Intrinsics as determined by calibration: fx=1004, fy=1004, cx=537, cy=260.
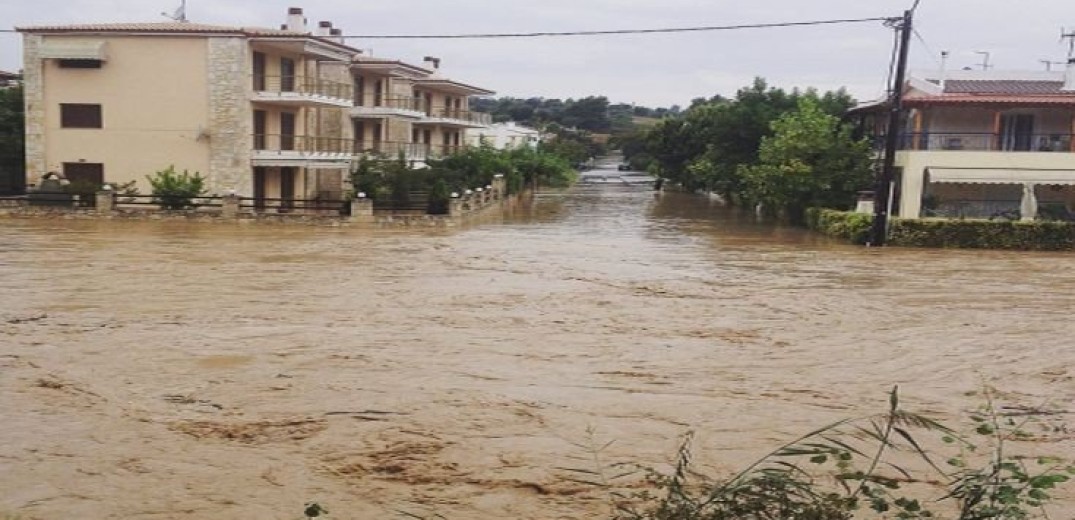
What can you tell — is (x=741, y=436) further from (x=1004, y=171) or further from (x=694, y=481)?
(x=1004, y=171)

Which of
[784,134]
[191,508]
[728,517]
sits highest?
[784,134]

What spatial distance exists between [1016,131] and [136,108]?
2992 centimetres

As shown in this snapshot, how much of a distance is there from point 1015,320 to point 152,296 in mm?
13894

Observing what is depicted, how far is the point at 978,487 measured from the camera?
4492 mm

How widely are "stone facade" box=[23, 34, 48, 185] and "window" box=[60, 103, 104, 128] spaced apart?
2.35ft

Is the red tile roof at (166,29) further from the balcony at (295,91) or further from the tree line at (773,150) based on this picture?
the tree line at (773,150)

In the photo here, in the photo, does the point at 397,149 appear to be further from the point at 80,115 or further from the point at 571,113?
the point at 571,113

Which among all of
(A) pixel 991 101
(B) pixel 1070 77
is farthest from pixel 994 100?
(B) pixel 1070 77

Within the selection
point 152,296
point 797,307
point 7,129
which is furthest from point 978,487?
point 7,129

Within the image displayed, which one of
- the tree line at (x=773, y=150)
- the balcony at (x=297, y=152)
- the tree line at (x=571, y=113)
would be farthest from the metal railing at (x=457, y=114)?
the tree line at (x=571, y=113)

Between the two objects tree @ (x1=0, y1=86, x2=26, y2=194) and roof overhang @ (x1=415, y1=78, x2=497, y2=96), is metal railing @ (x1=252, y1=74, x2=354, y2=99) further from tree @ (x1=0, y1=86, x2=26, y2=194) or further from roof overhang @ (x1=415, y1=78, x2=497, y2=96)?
roof overhang @ (x1=415, y1=78, x2=497, y2=96)

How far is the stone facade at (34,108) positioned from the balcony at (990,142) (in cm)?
2955

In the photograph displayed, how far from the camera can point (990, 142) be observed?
1271 inches

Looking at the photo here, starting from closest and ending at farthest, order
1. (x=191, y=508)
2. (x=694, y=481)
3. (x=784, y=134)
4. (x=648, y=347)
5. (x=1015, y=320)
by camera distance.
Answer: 1. (x=191, y=508)
2. (x=694, y=481)
3. (x=648, y=347)
4. (x=1015, y=320)
5. (x=784, y=134)
